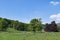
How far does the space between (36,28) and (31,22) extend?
104 inches

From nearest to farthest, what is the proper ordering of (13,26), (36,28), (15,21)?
(36,28)
(13,26)
(15,21)

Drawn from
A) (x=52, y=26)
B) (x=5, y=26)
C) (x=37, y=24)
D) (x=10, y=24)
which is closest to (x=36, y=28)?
(x=37, y=24)

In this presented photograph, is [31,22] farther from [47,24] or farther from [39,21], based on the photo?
[47,24]

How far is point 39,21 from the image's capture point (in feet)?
182

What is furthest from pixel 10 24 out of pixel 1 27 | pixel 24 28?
pixel 1 27

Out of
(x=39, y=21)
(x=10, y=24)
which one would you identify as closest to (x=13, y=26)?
(x=10, y=24)

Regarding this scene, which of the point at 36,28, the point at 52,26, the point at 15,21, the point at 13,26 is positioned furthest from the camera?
the point at 15,21

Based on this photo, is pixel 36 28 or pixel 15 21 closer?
pixel 36 28

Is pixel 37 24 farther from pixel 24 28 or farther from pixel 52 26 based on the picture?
pixel 24 28

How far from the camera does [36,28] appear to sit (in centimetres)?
5322

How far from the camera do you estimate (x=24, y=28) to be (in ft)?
208

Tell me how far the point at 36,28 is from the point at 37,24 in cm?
129

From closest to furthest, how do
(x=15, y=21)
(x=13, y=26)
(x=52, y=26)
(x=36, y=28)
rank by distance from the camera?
1. (x=36, y=28)
2. (x=52, y=26)
3. (x=13, y=26)
4. (x=15, y=21)

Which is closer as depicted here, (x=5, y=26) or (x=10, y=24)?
(x=5, y=26)
